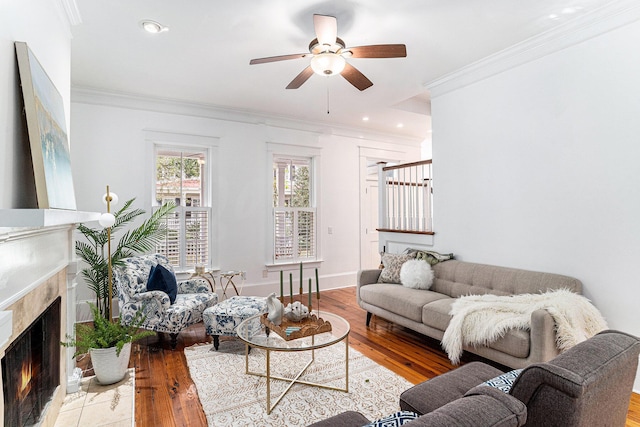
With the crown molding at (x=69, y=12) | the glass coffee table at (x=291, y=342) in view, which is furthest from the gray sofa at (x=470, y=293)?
the crown molding at (x=69, y=12)

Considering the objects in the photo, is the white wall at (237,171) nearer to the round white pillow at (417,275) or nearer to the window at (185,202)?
the window at (185,202)

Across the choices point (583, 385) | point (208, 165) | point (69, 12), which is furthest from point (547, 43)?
point (208, 165)

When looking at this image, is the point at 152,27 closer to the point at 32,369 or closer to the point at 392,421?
the point at 32,369

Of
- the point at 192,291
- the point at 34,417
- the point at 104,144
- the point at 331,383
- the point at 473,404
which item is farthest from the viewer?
the point at 104,144

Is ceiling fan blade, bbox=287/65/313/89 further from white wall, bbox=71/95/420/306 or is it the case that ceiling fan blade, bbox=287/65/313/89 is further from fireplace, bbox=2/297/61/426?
fireplace, bbox=2/297/61/426

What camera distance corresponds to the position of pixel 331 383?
8.52 feet

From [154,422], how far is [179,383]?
1.62 feet

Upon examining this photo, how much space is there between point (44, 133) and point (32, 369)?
1.23 metres

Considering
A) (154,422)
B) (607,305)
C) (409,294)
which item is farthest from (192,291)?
(607,305)

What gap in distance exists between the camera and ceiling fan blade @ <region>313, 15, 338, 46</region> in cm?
222

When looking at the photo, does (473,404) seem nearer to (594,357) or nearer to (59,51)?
(594,357)

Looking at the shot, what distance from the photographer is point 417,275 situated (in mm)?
3676

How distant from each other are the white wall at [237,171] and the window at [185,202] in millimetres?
186

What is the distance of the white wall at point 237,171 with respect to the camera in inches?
163
